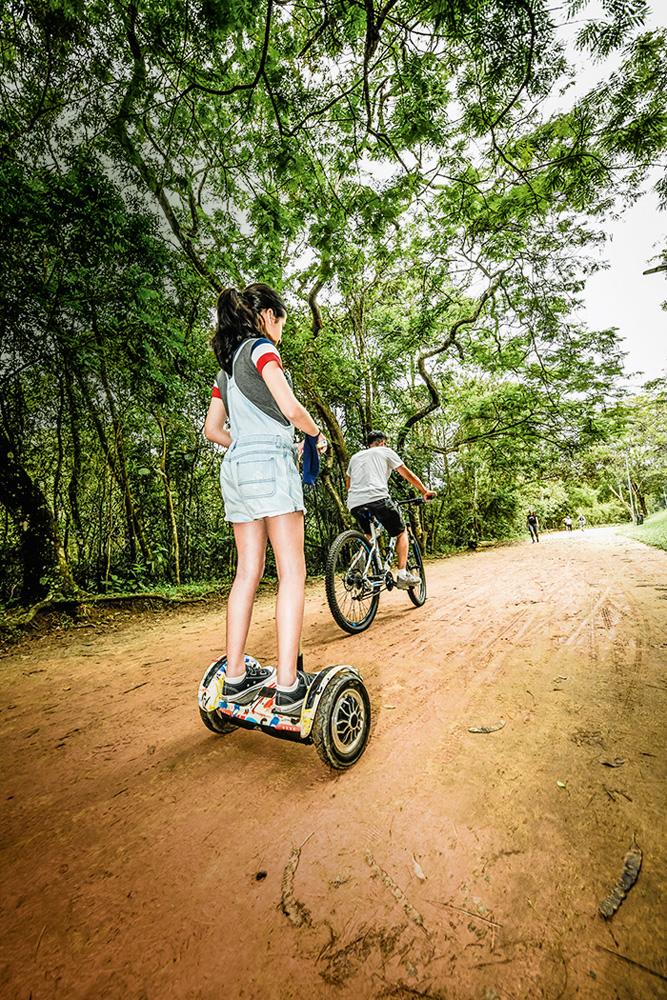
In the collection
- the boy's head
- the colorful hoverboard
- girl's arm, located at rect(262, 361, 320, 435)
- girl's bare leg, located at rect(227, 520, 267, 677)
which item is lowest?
the colorful hoverboard

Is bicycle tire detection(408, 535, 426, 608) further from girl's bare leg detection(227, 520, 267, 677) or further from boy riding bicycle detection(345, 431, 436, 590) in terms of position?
girl's bare leg detection(227, 520, 267, 677)

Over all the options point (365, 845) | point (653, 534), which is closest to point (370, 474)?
point (365, 845)

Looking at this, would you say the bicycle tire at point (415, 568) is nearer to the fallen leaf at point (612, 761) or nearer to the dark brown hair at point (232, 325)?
the fallen leaf at point (612, 761)

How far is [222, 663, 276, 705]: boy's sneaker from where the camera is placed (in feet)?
5.67

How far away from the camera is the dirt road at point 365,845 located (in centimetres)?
93

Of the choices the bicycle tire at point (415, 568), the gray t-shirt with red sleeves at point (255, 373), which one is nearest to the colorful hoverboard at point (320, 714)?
the gray t-shirt with red sleeves at point (255, 373)

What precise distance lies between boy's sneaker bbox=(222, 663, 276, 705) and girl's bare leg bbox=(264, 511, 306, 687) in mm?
220

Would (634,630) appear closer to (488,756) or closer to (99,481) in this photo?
(488,756)

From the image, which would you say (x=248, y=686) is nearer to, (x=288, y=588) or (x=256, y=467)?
(x=288, y=588)

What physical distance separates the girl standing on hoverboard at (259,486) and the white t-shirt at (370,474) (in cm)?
223

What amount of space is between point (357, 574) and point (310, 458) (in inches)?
84.3

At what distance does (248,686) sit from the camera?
1801mm

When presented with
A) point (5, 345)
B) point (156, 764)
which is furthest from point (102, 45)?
point (156, 764)

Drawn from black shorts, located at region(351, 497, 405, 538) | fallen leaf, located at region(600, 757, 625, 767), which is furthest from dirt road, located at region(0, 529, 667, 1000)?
black shorts, located at region(351, 497, 405, 538)
